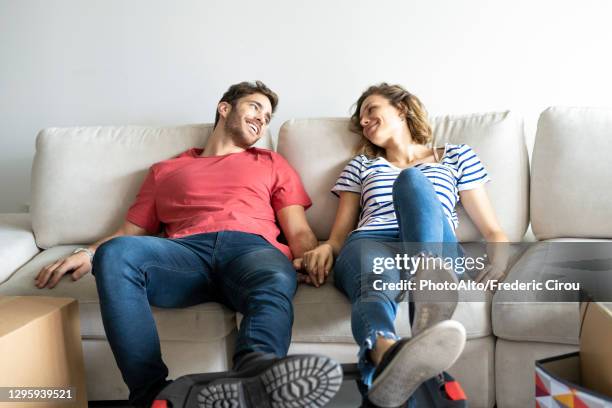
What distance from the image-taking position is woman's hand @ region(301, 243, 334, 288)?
1701 mm

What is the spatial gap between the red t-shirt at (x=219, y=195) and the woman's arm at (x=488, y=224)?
53cm

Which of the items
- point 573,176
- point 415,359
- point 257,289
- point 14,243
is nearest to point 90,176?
point 14,243

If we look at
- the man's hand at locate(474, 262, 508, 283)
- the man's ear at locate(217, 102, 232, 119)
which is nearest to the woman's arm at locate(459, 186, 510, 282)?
the man's hand at locate(474, 262, 508, 283)

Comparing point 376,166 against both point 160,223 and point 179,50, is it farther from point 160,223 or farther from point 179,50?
point 179,50

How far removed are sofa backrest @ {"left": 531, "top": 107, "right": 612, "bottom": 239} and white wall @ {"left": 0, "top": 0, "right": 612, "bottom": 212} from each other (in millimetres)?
370

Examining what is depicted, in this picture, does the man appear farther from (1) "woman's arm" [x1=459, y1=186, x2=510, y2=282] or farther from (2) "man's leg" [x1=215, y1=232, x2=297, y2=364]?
(1) "woman's arm" [x1=459, y1=186, x2=510, y2=282]

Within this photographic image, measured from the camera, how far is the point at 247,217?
6.12 ft

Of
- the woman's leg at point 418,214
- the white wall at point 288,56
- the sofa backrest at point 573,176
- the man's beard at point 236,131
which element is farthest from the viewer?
the white wall at point 288,56

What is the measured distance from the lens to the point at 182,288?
160 centimetres

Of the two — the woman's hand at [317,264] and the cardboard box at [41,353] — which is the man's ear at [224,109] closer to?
the woman's hand at [317,264]

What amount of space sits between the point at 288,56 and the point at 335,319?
1.24 meters

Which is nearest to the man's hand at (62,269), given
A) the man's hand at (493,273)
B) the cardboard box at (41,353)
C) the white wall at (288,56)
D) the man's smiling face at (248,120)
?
the cardboard box at (41,353)

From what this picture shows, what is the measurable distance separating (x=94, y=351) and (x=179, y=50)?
1.32 meters

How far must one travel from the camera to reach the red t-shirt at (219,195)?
1.86m
